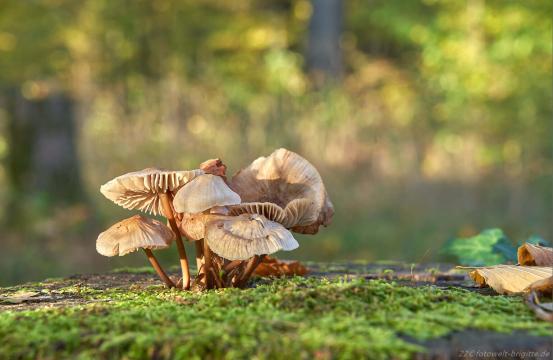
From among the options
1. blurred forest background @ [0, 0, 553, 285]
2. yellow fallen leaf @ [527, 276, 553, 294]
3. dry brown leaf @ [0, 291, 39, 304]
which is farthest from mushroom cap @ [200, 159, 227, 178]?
blurred forest background @ [0, 0, 553, 285]

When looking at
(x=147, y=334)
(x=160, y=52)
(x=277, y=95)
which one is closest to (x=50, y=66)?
(x=277, y=95)

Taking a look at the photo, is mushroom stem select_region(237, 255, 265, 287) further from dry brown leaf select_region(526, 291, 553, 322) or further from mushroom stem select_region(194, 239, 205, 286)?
dry brown leaf select_region(526, 291, 553, 322)

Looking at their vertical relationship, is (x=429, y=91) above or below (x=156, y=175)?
above

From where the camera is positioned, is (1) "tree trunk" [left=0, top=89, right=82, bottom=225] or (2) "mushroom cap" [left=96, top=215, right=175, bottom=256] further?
(1) "tree trunk" [left=0, top=89, right=82, bottom=225]

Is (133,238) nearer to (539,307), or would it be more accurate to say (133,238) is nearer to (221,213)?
(221,213)

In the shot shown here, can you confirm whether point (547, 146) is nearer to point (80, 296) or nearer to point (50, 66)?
point (50, 66)

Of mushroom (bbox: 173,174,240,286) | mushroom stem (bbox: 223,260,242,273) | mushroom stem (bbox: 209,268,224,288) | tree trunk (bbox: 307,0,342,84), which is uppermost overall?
tree trunk (bbox: 307,0,342,84)

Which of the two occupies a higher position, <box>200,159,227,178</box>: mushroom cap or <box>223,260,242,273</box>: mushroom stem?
<box>200,159,227,178</box>: mushroom cap
